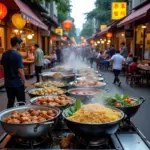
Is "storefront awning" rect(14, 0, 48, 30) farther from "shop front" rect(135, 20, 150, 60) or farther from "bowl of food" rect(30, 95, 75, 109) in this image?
"bowl of food" rect(30, 95, 75, 109)

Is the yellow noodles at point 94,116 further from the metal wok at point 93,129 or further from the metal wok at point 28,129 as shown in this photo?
the metal wok at point 28,129

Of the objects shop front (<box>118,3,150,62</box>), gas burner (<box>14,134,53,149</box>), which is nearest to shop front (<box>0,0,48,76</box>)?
shop front (<box>118,3,150,62</box>)

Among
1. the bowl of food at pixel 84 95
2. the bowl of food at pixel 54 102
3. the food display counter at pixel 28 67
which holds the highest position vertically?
the bowl of food at pixel 54 102

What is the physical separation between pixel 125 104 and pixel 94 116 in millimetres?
1154

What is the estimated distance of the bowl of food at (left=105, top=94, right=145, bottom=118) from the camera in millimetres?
3729

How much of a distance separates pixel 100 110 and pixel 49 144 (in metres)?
0.73

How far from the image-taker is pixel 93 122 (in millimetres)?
2777

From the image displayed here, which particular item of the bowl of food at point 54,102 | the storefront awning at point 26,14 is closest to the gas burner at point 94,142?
the bowl of food at point 54,102

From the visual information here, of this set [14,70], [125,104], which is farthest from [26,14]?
[125,104]

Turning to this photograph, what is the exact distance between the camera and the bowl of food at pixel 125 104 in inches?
147

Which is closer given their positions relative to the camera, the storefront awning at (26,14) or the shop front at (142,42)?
the storefront awning at (26,14)

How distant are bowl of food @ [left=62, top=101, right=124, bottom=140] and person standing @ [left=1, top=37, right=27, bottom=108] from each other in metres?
2.88

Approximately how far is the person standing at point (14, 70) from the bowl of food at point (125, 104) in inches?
95.2

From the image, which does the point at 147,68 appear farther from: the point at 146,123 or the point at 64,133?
the point at 64,133
